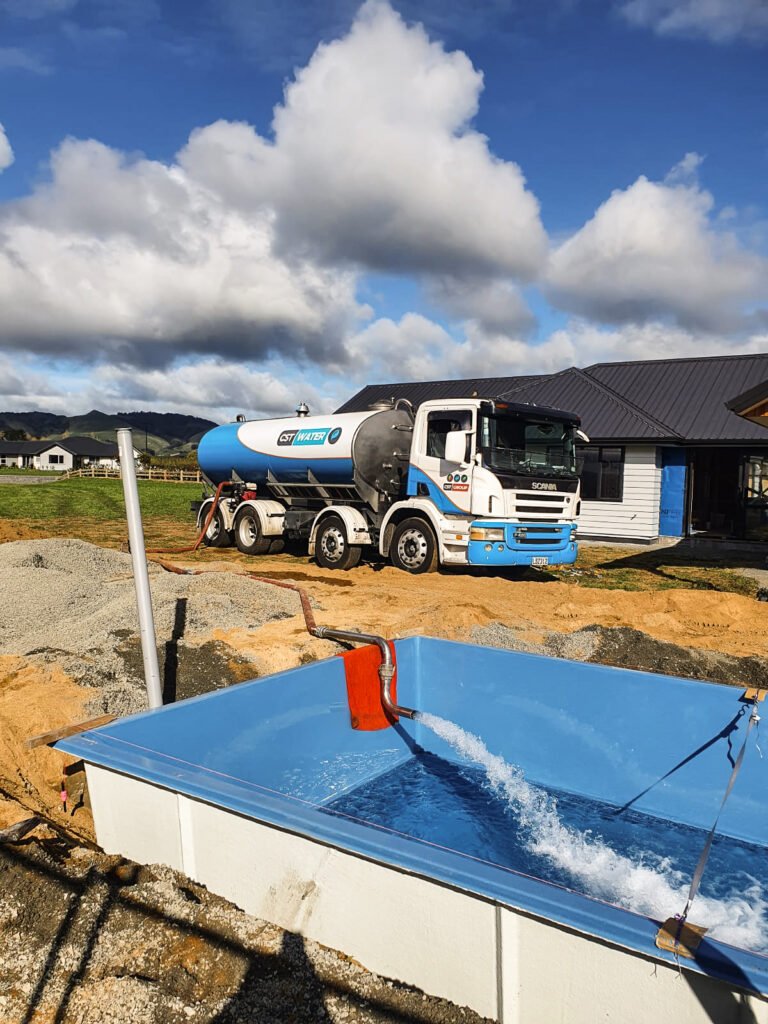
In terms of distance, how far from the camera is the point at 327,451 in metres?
14.8

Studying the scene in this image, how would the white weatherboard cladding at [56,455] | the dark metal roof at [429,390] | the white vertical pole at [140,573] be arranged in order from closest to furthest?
the white vertical pole at [140,573] < the dark metal roof at [429,390] < the white weatherboard cladding at [56,455]

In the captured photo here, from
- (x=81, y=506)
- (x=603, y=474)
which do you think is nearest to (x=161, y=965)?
(x=603, y=474)

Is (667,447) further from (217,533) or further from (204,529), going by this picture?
(204,529)

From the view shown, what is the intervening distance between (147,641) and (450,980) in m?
3.20

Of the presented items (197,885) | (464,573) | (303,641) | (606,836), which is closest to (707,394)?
(464,573)

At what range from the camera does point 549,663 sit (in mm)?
5945

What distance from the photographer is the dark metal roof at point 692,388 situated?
65.4 ft

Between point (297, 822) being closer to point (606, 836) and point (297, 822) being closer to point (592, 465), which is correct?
point (606, 836)

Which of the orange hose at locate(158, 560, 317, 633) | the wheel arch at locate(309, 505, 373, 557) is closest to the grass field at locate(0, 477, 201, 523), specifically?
the wheel arch at locate(309, 505, 373, 557)

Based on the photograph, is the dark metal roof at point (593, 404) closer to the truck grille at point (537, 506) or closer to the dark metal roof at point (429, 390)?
the dark metal roof at point (429, 390)

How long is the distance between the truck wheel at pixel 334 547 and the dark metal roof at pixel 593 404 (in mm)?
9079

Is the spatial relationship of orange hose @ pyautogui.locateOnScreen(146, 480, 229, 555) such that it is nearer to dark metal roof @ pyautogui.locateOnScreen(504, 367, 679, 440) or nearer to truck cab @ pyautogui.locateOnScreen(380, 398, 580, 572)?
truck cab @ pyautogui.locateOnScreen(380, 398, 580, 572)

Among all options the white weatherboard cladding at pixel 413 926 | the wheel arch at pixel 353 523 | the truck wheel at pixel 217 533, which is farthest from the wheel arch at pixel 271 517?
the white weatherboard cladding at pixel 413 926

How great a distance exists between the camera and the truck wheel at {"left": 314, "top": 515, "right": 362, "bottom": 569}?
14367 millimetres
